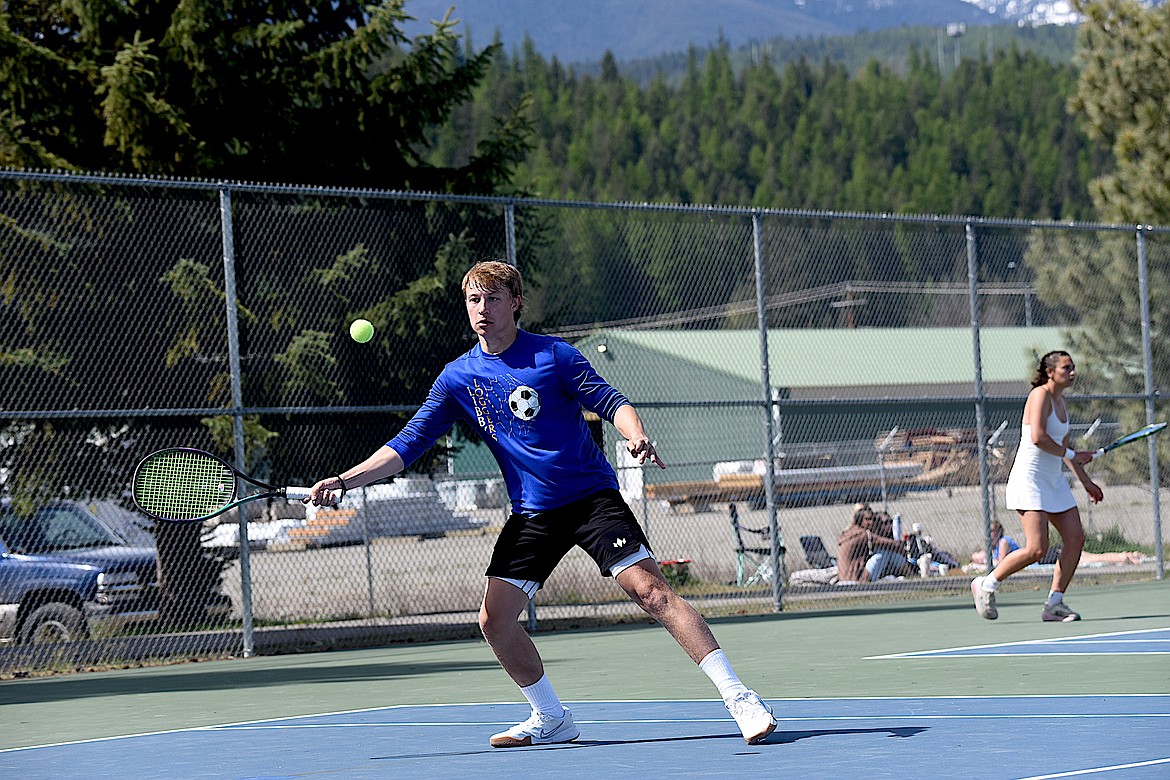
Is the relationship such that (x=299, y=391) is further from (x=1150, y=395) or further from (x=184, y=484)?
(x=1150, y=395)

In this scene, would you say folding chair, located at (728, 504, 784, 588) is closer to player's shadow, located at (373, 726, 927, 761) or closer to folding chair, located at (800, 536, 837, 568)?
folding chair, located at (800, 536, 837, 568)

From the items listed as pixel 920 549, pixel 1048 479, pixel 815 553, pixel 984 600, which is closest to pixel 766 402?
pixel 984 600

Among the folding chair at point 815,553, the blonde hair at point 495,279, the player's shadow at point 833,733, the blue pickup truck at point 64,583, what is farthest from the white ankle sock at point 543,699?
the folding chair at point 815,553

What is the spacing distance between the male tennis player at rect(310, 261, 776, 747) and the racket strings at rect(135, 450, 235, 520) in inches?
42.7

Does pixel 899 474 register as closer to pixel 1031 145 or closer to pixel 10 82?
pixel 10 82

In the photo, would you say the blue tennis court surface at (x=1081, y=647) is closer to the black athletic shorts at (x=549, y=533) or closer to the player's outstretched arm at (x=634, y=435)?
the black athletic shorts at (x=549, y=533)

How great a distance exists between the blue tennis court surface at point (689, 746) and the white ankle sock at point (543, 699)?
13 cm

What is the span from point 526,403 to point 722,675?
116 cm

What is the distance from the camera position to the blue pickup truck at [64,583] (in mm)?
11383

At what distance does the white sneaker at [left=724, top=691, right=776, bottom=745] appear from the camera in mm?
5391

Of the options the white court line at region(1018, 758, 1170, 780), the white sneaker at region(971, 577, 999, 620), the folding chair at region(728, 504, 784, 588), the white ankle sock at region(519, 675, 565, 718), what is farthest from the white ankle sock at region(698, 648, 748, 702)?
the folding chair at region(728, 504, 784, 588)

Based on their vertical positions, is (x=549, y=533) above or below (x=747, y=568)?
above

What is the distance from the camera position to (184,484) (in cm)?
668

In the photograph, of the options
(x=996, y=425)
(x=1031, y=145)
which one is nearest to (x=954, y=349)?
(x=996, y=425)
